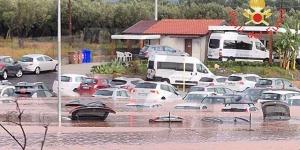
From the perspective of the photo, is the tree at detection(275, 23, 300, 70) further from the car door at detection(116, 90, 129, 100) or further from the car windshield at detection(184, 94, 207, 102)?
the car door at detection(116, 90, 129, 100)

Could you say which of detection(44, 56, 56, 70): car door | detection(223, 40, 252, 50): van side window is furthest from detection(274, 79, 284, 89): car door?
detection(44, 56, 56, 70): car door

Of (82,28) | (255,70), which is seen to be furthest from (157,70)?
(82,28)

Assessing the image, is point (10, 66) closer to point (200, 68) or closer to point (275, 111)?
point (200, 68)

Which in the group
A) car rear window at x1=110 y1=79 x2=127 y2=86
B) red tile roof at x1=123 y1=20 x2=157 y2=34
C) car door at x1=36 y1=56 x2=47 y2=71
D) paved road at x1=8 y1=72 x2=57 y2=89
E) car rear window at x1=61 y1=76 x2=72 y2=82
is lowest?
paved road at x1=8 y1=72 x2=57 y2=89

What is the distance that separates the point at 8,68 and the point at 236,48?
17801 mm

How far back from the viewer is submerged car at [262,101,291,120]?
29.2m

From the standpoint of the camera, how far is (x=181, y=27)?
56688 millimetres

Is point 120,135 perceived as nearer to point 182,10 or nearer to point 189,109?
point 189,109

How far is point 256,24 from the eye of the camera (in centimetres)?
5709

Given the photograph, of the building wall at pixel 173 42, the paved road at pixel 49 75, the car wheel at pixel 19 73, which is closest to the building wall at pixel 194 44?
the building wall at pixel 173 42

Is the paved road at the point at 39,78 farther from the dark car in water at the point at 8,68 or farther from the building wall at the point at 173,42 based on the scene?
the building wall at the point at 173,42

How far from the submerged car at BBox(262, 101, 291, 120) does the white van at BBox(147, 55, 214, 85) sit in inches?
588

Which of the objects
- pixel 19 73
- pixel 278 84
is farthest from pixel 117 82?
pixel 278 84

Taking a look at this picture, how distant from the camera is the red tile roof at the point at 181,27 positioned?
5559 centimetres
